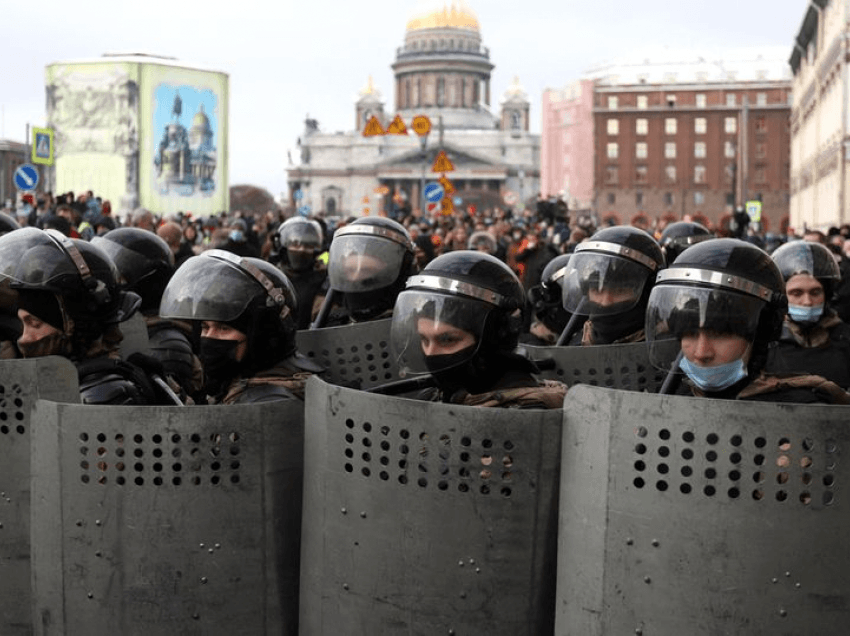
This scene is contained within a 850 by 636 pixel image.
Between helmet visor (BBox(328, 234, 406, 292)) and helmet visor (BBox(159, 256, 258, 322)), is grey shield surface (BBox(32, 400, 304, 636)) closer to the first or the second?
helmet visor (BBox(159, 256, 258, 322))

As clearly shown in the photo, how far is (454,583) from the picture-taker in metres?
3.03

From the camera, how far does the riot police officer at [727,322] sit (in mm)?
3373

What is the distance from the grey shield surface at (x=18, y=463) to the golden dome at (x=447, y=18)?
117769 mm

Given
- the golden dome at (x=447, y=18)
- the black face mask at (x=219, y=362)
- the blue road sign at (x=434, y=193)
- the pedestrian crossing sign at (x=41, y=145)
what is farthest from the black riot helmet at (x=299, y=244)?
the golden dome at (x=447, y=18)

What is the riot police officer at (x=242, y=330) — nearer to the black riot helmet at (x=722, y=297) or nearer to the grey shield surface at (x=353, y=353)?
the grey shield surface at (x=353, y=353)

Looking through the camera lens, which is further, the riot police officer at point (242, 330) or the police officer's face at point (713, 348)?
the riot police officer at point (242, 330)

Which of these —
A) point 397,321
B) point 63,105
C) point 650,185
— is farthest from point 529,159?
point 397,321

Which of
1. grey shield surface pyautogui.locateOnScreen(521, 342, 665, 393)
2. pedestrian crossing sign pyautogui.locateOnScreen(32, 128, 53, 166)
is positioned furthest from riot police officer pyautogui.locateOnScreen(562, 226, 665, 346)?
pedestrian crossing sign pyautogui.locateOnScreen(32, 128, 53, 166)

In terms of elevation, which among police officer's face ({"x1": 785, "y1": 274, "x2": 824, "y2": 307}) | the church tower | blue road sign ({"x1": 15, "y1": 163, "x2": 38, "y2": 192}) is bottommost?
police officer's face ({"x1": 785, "y1": 274, "x2": 824, "y2": 307})

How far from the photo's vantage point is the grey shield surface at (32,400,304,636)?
3184 mm

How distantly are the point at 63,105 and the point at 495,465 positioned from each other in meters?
55.2

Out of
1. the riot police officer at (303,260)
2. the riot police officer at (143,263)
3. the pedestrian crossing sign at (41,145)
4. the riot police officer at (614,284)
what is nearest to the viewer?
the riot police officer at (614,284)

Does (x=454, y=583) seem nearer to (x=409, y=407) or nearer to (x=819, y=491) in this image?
(x=409, y=407)

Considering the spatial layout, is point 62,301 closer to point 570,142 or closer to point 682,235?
point 682,235
